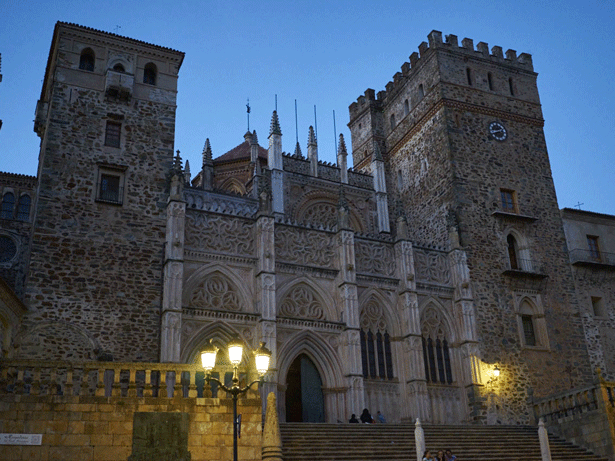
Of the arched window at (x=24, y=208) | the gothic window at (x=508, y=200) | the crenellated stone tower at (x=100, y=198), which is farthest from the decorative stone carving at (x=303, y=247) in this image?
the gothic window at (x=508, y=200)

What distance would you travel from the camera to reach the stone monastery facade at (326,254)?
23844 mm

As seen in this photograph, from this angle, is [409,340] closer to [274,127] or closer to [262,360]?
[274,127]

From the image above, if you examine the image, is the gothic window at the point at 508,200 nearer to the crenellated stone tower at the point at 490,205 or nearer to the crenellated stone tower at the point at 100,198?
the crenellated stone tower at the point at 490,205

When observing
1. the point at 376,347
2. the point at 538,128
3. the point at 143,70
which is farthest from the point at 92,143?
the point at 538,128

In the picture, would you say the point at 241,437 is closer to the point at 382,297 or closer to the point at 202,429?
the point at 202,429

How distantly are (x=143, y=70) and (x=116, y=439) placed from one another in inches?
678

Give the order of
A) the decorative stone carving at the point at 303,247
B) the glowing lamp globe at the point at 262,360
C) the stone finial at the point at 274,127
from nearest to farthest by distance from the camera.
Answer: the glowing lamp globe at the point at 262,360 < the decorative stone carving at the point at 303,247 < the stone finial at the point at 274,127

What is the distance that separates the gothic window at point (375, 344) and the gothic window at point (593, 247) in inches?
512

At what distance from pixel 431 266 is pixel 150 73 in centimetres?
1458

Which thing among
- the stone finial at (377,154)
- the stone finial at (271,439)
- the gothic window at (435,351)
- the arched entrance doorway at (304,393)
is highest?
the stone finial at (377,154)

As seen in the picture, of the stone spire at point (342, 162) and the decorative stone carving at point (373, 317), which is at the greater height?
the stone spire at point (342, 162)

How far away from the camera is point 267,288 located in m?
25.4

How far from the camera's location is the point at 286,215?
3428 centimetres

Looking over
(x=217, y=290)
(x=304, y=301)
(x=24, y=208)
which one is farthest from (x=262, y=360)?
(x=24, y=208)
